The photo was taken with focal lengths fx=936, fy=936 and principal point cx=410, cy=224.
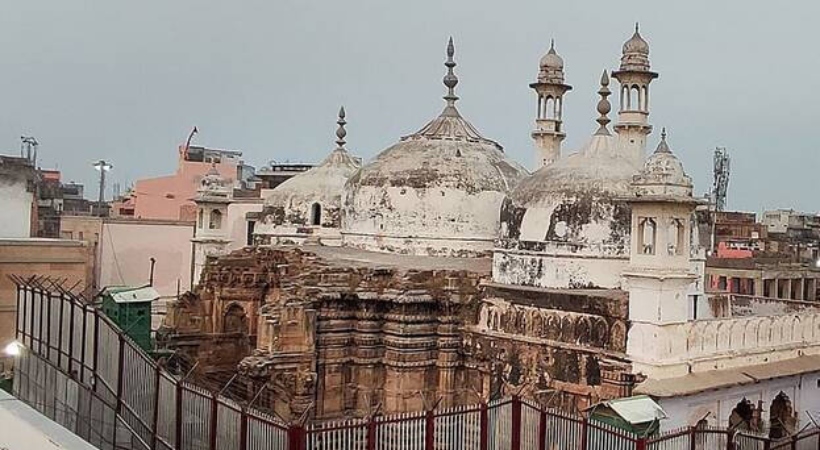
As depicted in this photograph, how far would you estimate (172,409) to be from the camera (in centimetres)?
1031

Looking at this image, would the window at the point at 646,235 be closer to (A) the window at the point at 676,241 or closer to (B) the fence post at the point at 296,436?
(A) the window at the point at 676,241

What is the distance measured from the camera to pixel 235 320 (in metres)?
20.0

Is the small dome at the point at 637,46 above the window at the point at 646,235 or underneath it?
above

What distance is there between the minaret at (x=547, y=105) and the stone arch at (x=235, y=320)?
871 cm

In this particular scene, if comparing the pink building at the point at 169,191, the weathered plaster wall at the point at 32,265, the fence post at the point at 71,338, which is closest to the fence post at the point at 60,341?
the fence post at the point at 71,338

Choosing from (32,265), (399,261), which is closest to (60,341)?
(32,265)

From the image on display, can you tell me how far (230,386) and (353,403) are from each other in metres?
2.16

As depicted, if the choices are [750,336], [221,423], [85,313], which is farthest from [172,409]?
[750,336]

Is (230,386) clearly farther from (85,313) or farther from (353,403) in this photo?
(85,313)

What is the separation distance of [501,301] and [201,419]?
6851 mm

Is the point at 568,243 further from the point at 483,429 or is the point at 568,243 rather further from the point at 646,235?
the point at 483,429

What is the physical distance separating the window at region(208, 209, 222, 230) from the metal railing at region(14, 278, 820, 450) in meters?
13.1

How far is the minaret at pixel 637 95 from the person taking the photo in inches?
859

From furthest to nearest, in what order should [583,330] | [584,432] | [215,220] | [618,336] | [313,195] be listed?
[215,220], [313,195], [583,330], [618,336], [584,432]
